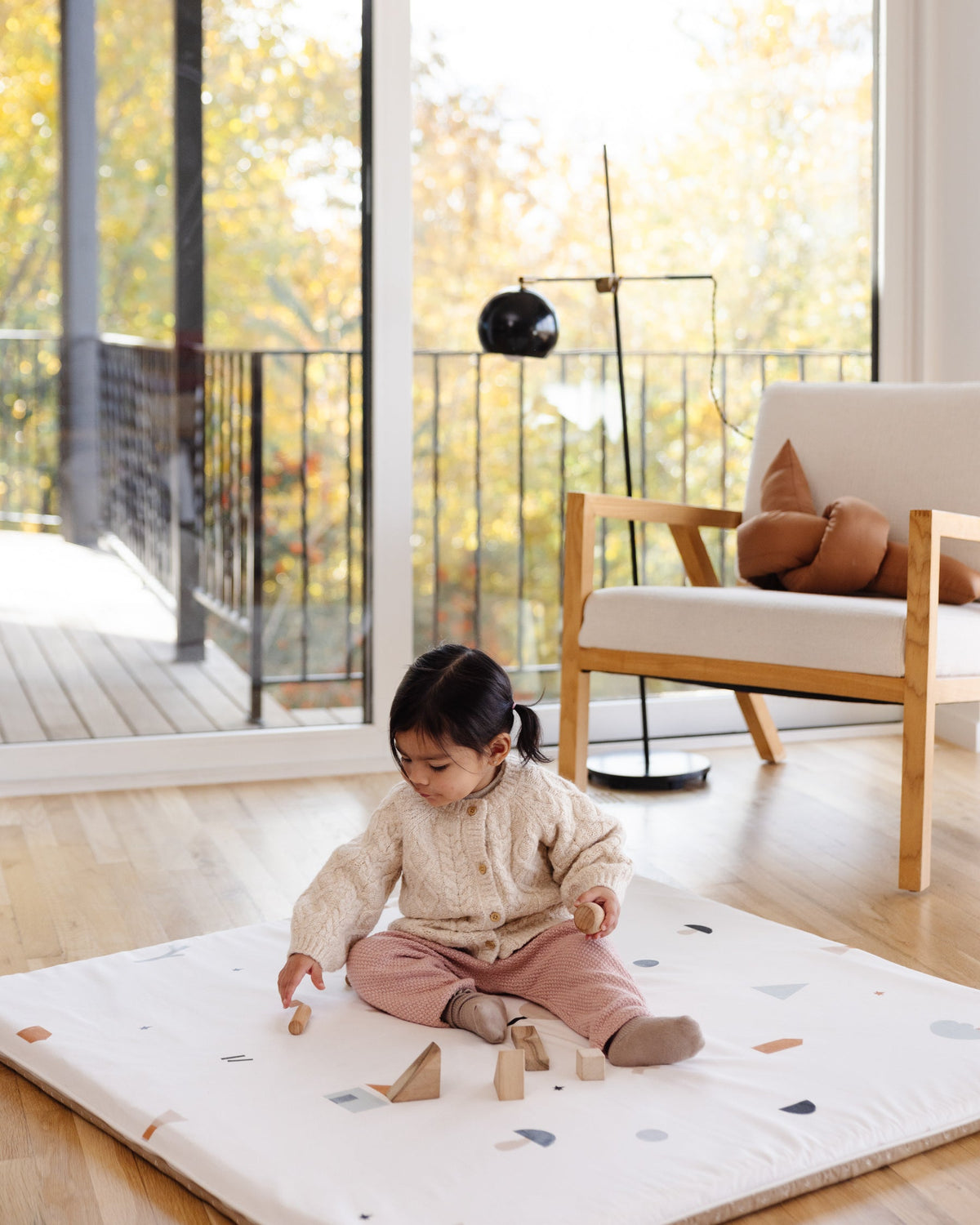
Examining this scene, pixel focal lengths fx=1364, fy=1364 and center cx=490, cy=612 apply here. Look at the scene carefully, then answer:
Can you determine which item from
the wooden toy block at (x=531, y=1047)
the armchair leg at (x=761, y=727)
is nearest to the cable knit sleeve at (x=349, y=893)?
the wooden toy block at (x=531, y=1047)

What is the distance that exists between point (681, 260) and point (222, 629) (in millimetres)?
1359

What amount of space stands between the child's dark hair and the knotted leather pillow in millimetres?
1139

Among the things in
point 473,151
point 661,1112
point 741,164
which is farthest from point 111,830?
point 741,164

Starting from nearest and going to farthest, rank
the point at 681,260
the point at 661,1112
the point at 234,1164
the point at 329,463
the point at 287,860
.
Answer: the point at 234,1164 < the point at 661,1112 < the point at 287,860 < the point at 329,463 < the point at 681,260

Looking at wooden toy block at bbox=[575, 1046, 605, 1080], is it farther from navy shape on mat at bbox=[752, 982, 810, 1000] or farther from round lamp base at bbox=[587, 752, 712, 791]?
round lamp base at bbox=[587, 752, 712, 791]

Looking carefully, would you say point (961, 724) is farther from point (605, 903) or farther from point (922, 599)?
point (605, 903)

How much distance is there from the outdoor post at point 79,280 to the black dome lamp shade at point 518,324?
0.79m

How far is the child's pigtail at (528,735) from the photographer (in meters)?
1.62

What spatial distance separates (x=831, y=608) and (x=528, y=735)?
778 millimetres

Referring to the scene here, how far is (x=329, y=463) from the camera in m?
2.97

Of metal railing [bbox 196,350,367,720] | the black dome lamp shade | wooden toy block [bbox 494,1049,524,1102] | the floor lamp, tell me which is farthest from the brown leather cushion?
wooden toy block [bbox 494,1049,524,1102]

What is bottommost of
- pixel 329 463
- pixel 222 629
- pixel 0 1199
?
pixel 0 1199

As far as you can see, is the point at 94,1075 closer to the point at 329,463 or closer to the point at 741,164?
the point at 329,463

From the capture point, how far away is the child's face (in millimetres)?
1548
